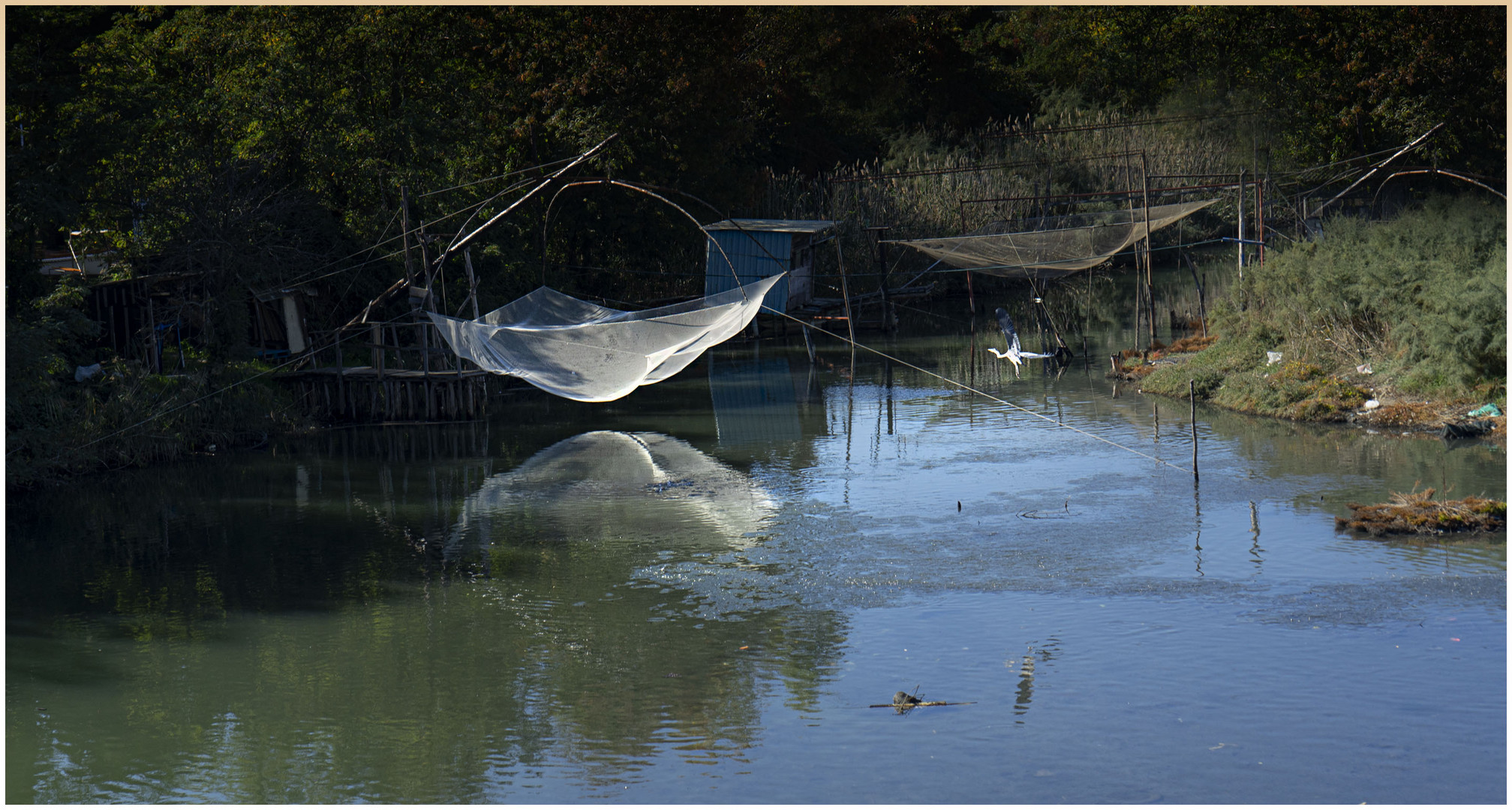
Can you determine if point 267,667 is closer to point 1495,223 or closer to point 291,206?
point 291,206

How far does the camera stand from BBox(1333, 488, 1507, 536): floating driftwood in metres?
9.54

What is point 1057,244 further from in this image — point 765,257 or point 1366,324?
point 765,257

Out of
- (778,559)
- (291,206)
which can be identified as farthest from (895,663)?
(291,206)

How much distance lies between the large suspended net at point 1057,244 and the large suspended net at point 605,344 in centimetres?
751

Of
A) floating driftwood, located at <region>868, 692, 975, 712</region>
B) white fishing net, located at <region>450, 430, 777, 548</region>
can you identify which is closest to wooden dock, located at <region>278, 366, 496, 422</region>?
white fishing net, located at <region>450, 430, 777, 548</region>

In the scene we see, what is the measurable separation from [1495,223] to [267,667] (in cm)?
1366

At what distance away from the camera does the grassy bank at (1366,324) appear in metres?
13.5

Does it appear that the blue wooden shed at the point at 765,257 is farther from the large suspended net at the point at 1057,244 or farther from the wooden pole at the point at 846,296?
the large suspended net at the point at 1057,244

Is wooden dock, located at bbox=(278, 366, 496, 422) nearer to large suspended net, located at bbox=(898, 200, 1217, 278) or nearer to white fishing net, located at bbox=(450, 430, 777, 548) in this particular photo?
white fishing net, located at bbox=(450, 430, 777, 548)

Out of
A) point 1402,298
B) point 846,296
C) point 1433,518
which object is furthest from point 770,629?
point 846,296

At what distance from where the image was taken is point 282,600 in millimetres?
9078

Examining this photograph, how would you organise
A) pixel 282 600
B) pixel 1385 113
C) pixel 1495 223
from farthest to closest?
pixel 1385 113 → pixel 1495 223 → pixel 282 600

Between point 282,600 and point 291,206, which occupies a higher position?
point 291,206

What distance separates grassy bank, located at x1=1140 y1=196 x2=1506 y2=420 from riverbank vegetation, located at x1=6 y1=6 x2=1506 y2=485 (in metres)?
0.09
